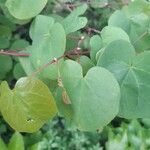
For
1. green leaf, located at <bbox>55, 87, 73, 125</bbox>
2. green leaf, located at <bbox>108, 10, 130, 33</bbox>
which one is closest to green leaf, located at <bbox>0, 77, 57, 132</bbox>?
green leaf, located at <bbox>55, 87, 73, 125</bbox>

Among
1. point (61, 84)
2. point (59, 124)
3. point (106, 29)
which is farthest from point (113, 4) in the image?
point (59, 124)

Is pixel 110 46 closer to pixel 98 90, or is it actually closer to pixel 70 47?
pixel 98 90

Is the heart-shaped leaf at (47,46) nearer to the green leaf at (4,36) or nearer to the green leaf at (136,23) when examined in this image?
the green leaf at (136,23)

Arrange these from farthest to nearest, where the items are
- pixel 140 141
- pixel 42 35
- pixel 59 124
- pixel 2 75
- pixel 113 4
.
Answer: pixel 59 124, pixel 140 141, pixel 2 75, pixel 113 4, pixel 42 35

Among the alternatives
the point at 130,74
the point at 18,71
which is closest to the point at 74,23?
the point at 130,74

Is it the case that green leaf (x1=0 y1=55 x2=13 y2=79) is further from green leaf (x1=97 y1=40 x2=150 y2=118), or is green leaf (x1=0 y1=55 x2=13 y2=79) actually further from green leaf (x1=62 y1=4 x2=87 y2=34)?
green leaf (x1=97 y1=40 x2=150 y2=118)
